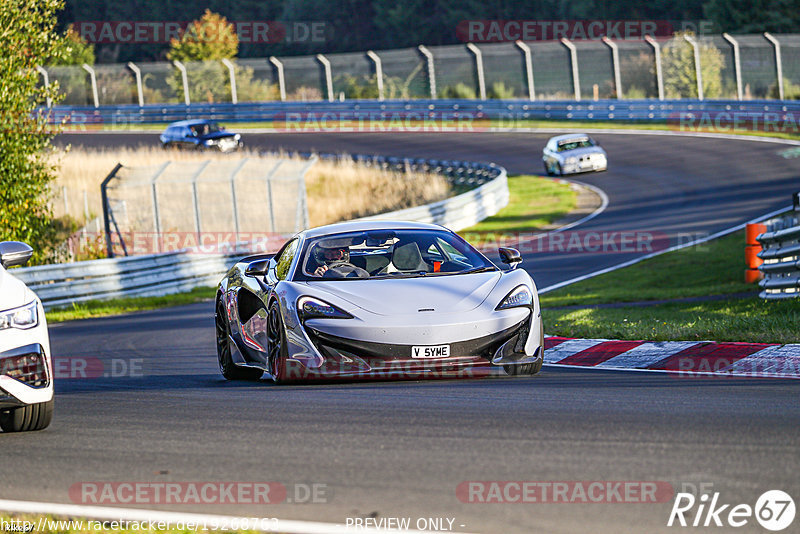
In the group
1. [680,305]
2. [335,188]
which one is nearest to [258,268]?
[680,305]

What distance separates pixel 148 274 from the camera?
22125mm

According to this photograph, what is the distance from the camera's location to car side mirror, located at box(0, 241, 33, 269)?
780 centimetres

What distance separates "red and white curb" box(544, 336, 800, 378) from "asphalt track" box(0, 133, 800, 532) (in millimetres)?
519

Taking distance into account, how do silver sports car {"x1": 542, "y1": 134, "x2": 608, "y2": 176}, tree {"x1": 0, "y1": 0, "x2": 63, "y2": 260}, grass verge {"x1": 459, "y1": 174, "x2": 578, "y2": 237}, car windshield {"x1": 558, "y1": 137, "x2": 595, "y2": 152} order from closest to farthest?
tree {"x1": 0, "y1": 0, "x2": 63, "y2": 260} < grass verge {"x1": 459, "y1": 174, "x2": 578, "y2": 237} < silver sports car {"x1": 542, "y1": 134, "x2": 608, "y2": 176} < car windshield {"x1": 558, "y1": 137, "x2": 595, "y2": 152}

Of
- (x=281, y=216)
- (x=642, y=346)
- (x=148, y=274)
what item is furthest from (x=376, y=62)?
(x=642, y=346)

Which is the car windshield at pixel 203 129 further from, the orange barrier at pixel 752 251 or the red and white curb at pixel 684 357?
the red and white curb at pixel 684 357

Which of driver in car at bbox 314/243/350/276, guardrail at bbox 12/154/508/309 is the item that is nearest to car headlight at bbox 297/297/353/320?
driver in car at bbox 314/243/350/276

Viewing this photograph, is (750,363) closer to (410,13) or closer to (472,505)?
(472,505)

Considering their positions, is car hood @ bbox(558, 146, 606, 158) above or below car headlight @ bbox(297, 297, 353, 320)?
below

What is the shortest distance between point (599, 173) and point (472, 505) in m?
32.8

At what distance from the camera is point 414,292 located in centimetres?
868

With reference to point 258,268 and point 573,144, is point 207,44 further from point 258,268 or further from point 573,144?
point 258,268

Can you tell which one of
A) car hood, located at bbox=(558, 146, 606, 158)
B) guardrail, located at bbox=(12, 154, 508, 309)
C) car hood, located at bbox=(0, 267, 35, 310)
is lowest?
guardrail, located at bbox=(12, 154, 508, 309)

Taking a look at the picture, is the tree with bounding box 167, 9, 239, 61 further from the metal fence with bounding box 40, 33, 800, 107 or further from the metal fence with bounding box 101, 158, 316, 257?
the metal fence with bounding box 101, 158, 316, 257
